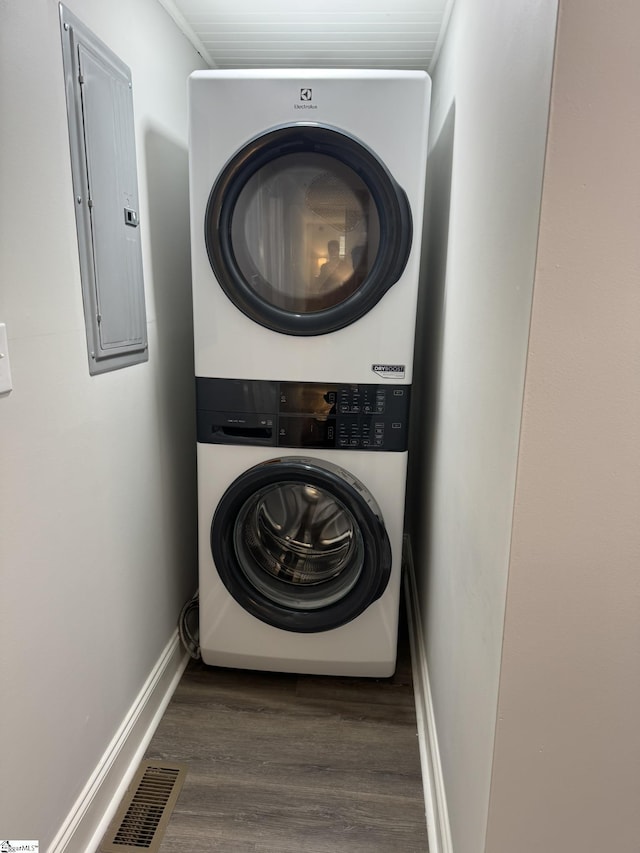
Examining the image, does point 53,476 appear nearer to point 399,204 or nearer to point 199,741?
point 199,741

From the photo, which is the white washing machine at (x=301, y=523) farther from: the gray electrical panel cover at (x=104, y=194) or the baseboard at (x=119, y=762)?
the gray electrical panel cover at (x=104, y=194)

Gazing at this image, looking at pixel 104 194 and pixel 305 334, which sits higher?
pixel 104 194

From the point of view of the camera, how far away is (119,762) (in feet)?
5.02

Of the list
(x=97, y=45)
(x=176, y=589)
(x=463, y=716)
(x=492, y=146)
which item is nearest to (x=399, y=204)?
(x=492, y=146)

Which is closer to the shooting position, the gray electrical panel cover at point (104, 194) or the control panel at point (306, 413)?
the gray electrical panel cover at point (104, 194)

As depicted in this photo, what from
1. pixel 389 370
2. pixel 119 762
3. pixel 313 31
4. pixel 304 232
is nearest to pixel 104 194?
pixel 304 232

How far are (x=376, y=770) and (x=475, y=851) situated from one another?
0.66 m

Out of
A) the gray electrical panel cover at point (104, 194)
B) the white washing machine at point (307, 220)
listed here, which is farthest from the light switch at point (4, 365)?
the white washing machine at point (307, 220)

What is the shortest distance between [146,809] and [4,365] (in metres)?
1.21

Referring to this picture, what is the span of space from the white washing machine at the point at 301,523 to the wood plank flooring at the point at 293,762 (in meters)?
0.09

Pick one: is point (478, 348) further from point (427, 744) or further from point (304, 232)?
point (427, 744)

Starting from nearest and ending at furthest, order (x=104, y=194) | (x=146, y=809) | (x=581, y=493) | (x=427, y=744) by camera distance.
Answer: (x=581, y=493), (x=104, y=194), (x=146, y=809), (x=427, y=744)

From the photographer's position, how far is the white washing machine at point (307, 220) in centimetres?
155

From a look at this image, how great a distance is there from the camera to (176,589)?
2.01 metres
